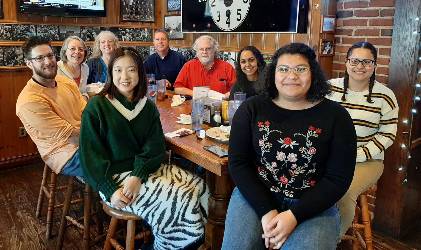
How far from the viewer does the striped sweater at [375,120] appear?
193cm

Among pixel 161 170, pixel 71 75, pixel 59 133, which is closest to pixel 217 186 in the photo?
pixel 161 170

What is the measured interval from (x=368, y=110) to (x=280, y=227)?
36.4 inches

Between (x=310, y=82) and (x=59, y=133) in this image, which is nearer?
(x=310, y=82)

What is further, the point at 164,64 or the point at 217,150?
the point at 164,64

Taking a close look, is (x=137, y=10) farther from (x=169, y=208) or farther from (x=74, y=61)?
(x=169, y=208)

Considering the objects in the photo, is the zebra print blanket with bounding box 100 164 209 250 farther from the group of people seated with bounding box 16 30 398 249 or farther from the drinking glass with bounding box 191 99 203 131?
the drinking glass with bounding box 191 99 203 131

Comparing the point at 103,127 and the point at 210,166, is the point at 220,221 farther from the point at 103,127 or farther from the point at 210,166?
the point at 103,127

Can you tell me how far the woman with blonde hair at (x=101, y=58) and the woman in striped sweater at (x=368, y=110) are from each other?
86.6 inches

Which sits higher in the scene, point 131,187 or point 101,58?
point 101,58

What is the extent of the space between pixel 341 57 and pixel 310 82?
1.38m

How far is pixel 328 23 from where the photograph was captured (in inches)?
107

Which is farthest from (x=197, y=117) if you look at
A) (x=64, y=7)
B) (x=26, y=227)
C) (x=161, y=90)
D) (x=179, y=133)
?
(x=64, y=7)

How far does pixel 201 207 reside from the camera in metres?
1.91


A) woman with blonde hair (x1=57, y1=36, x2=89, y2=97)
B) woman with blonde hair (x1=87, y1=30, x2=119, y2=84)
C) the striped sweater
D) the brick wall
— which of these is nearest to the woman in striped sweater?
the striped sweater
